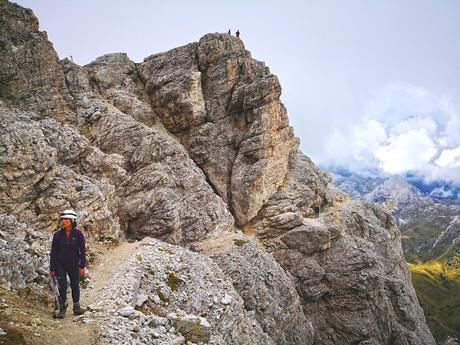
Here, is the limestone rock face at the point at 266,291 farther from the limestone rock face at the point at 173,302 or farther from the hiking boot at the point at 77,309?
the hiking boot at the point at 77,309

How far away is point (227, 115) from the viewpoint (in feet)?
234

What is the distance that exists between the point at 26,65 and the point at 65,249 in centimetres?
4304

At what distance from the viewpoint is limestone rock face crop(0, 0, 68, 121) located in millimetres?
47594

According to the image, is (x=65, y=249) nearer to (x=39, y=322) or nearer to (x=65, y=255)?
(x=65, y=255)

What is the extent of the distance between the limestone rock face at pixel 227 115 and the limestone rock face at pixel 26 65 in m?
22.4

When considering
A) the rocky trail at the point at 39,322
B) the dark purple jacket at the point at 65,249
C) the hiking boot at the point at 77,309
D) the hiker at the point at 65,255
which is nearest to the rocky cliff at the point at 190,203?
the rocky trail at the point at 39,322

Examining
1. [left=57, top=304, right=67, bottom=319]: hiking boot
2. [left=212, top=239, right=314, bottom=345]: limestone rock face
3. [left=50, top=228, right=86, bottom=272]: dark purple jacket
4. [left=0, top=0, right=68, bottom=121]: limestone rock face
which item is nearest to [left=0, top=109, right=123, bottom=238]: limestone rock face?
[left=0, top=0, right=68, bottom=121]: limestone rock face

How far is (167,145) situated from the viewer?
5612cm

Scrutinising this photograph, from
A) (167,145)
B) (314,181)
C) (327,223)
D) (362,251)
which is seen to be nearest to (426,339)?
(362,251)

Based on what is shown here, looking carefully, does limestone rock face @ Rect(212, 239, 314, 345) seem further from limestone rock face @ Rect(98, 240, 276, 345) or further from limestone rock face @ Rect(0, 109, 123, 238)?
limestone rock face @ Rect(0, 109, 123, 238)

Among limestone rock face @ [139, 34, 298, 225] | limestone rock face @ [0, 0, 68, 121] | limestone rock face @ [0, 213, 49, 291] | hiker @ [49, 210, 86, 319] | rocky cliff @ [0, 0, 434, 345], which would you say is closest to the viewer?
hiker @ [49, 210, 86, 319]

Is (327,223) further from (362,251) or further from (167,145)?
(167,145)

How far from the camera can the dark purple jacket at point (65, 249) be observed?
17266 mm

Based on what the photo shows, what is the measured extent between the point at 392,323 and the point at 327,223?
21324 mm
